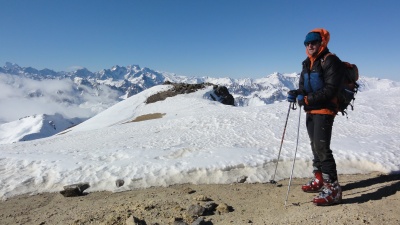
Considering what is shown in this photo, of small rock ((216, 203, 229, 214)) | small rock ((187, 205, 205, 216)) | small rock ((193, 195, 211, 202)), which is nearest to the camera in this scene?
small rock ((187, 205, 205, 216))

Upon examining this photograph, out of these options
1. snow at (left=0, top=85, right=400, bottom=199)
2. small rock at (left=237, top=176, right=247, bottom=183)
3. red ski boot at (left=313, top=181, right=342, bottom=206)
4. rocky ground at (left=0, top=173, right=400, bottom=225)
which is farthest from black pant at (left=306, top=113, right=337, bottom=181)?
small rock at (left=237, top=176, right=247, bottom=183)

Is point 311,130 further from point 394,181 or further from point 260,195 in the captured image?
point 394,181

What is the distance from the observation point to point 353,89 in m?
7.39

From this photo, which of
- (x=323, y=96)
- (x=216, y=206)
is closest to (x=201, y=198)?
(x=216, y=206)

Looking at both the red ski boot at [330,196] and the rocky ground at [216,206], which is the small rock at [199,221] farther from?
the red ski boot at [330,196]

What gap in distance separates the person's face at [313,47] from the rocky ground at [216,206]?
373cm

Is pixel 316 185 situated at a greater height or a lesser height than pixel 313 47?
lesser

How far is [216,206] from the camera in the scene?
7770mm

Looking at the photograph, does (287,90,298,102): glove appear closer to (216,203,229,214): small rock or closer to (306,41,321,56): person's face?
(306,41,321,56): person's face

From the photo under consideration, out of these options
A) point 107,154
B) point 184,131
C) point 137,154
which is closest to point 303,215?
point 137,154

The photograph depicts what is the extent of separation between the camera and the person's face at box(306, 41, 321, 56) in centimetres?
721

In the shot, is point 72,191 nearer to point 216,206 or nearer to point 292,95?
point 216,206

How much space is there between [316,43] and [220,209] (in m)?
4.78

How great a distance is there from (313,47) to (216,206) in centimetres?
474
